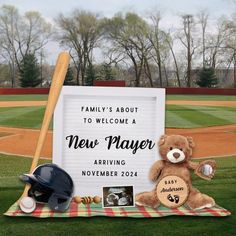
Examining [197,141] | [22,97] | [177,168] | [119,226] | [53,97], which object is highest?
[22,97]

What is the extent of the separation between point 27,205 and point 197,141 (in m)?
5.82

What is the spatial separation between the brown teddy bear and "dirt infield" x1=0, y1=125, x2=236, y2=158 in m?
2.29

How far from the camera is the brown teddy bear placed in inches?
125

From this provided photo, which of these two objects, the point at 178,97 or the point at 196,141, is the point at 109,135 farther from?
the point at 178,97

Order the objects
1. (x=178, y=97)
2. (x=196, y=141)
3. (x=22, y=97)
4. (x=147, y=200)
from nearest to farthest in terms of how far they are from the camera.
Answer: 1. (x=147, y=200)
2. (x=196, y=141)
3. (x=178, y=97)
4. (x=22, y=97)

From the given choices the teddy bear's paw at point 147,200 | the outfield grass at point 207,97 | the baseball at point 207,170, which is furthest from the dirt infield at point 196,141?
the outfield grass at point 207,97

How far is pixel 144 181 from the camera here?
336 centimetres

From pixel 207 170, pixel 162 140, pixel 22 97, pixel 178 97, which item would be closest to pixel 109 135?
pixel 162 140

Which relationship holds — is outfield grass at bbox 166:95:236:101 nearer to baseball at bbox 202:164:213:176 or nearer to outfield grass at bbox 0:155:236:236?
baseball at bbox 202:164:213:176

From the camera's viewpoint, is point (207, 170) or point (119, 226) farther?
point (207, 170)

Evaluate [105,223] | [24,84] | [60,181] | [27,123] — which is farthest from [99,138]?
[24,84]

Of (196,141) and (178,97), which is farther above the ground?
(178,97)

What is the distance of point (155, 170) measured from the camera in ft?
10.7

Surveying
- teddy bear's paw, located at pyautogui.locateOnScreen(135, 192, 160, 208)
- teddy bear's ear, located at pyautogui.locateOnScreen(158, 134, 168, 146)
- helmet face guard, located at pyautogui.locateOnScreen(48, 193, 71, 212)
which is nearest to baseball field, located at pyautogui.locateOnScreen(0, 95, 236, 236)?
helmet face guard, located at pyautogui.locateOnScreen(48, 193, 71, 212)
